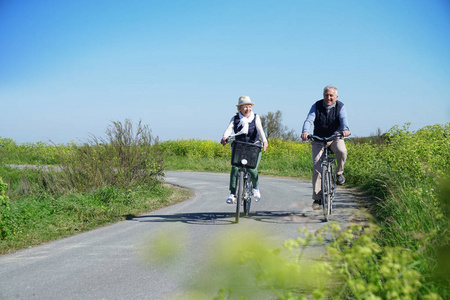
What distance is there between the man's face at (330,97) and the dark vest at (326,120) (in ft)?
0.33

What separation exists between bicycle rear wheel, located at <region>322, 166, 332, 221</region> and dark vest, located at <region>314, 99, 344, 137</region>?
0.67m

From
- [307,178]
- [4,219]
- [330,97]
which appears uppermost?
[330,97]

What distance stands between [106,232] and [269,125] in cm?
4579

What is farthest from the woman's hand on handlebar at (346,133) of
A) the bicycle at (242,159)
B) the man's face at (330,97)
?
the bicycle at (242,159)

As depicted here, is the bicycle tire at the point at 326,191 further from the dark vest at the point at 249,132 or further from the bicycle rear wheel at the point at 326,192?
the dark vest at the point at 249,132

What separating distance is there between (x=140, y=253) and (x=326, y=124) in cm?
387

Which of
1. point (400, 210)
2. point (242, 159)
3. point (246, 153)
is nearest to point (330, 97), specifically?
point (246, 153)

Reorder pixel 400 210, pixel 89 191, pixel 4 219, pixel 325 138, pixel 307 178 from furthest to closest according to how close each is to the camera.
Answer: pixel 307 178 < pixel 89 191 < pixel 325 138 < pixel 4 219 < pixel 400 210

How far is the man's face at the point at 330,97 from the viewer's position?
21.9 ft

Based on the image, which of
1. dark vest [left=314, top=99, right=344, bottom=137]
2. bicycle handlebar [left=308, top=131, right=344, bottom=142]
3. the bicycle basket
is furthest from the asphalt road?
dark vest [left=314, top=99, right=344, bottom=137]

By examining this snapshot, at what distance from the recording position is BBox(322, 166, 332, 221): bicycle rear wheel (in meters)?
6.58

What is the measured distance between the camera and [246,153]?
689 centimetres

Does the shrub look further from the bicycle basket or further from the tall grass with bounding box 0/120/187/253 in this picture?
the bicycle basket

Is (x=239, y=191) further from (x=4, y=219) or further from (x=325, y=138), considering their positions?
(x=4, y=219)
